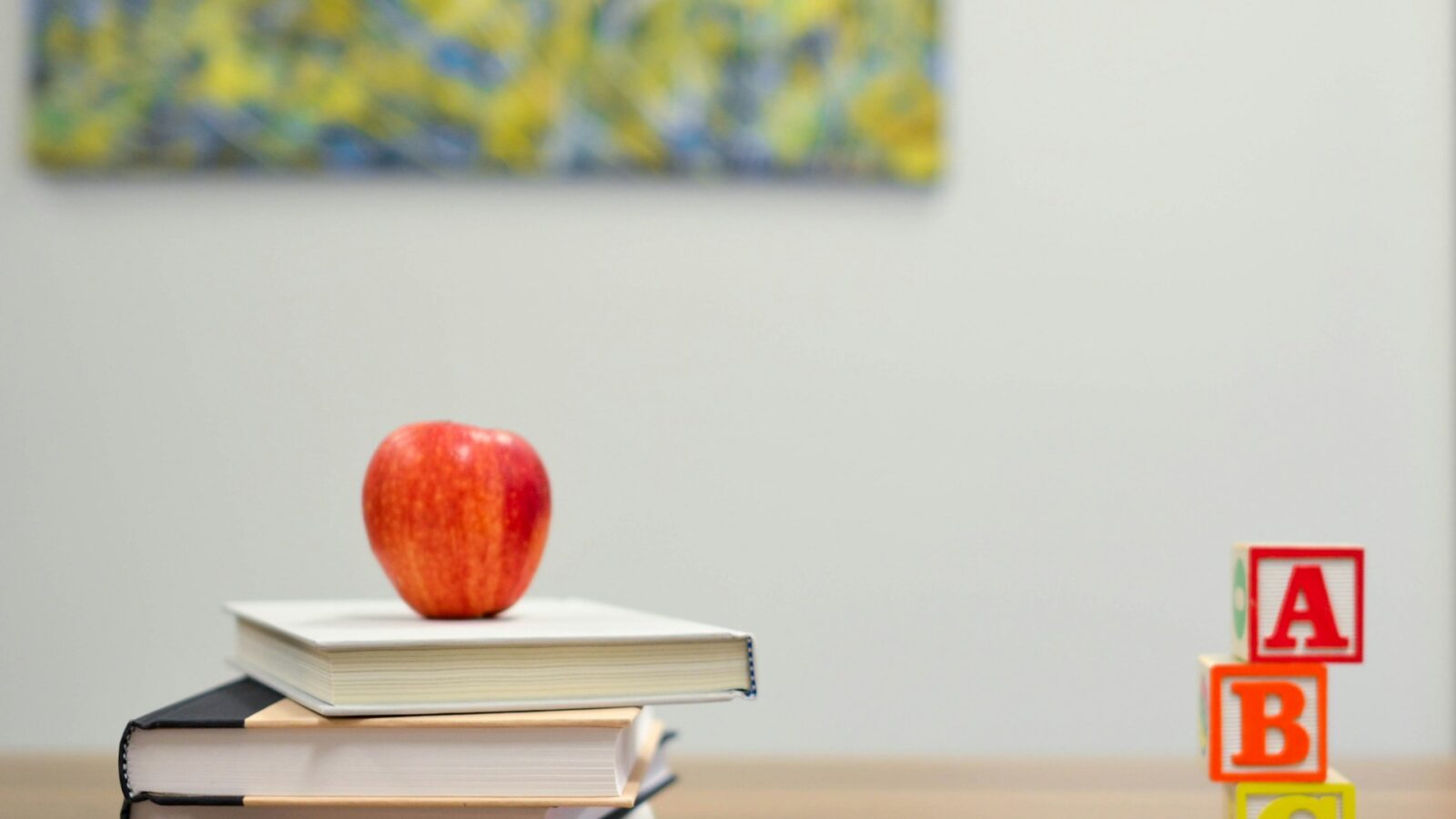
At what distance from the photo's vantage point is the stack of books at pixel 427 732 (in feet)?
1.96

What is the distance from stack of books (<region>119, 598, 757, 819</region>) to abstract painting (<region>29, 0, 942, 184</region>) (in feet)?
3.56

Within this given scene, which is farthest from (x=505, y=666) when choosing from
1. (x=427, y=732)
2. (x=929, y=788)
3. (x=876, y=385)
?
(x=876, y=385)

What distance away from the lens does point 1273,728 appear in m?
0.62

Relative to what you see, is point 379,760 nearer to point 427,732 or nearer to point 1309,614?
point 427,732

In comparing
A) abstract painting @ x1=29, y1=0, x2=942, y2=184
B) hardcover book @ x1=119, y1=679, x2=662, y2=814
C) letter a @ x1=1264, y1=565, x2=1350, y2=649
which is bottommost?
hardcover book @ x1=119, y1=679, x2=662, y2=814

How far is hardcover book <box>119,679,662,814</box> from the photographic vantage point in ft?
1.95

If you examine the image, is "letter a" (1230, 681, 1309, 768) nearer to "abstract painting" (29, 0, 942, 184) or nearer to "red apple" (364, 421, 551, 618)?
"red apple" (364, 421, 551, 618)

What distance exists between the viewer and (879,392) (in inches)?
65.2

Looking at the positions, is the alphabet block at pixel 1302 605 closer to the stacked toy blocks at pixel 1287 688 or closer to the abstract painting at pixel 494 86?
the stacked toy blocks at pixel 1287 688

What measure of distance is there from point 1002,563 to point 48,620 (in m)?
1.17

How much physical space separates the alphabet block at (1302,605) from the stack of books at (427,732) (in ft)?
0.79

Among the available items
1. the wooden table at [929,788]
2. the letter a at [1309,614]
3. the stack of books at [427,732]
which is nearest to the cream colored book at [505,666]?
the stack of books at [427,732]

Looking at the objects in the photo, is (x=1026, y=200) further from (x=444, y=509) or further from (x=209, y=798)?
(x=209, y=798)

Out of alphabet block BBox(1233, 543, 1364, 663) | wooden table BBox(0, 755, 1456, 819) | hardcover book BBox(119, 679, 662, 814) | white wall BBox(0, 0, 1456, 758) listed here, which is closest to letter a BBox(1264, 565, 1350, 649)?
alphabet block BBox(1233, 543, 1364, 663)
